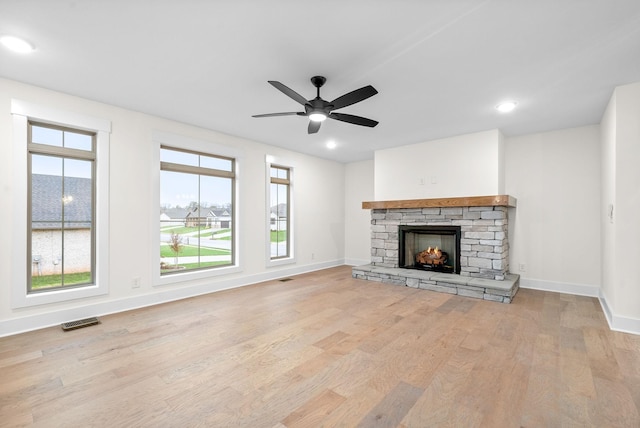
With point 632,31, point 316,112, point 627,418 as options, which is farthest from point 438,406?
point 632,31

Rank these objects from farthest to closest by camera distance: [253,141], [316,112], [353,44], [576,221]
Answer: [253,141], [576,221], [316,112], [353,44]

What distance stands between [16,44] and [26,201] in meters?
1.56

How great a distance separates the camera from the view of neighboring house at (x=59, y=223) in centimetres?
327

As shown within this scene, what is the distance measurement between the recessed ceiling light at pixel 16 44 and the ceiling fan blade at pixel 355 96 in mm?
2515

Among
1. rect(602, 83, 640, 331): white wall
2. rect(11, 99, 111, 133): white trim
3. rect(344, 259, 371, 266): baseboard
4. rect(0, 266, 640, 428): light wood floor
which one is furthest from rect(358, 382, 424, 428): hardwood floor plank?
rect(344, 259, 371, 266): baseboard

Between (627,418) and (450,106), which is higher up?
(450,106)

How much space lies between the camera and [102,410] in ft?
5.88

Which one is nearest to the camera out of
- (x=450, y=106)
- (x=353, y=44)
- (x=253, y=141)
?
(x=353, y=44)

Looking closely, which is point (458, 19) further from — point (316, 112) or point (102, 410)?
point (102, 410)

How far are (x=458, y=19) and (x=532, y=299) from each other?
3.92m

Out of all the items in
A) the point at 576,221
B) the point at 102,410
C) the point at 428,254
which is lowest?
the point at 102,410

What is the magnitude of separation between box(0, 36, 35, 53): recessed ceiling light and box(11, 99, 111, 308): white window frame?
867 mm

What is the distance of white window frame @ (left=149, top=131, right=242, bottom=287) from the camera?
400cm

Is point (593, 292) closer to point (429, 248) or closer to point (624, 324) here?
point (624, 324)
